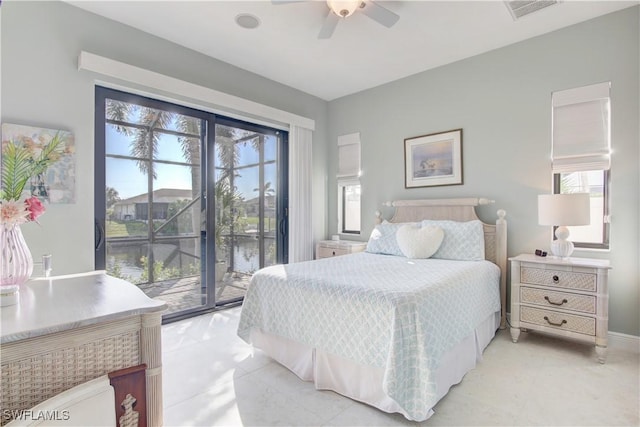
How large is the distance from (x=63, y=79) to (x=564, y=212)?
424 cm

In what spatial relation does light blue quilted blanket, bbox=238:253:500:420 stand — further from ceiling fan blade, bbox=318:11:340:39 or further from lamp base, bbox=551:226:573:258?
ceiling fan blade, bbox=318:11:340:39

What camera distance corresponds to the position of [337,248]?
14.0 ft

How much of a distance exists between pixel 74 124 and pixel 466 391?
3596 mm

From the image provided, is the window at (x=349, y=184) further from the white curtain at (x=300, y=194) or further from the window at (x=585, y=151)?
the window at (x=585, y=151)

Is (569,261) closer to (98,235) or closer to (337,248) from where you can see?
(337,248)

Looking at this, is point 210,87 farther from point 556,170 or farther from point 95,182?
point 556,170

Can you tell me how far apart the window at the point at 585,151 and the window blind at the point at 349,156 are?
7.55 feet

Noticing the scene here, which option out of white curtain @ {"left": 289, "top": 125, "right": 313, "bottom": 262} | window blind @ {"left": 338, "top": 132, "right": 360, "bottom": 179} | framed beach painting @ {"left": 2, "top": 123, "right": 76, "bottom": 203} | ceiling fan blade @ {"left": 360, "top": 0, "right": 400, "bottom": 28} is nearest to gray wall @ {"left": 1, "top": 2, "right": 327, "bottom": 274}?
framed beach painting @ {"left": 2, "top": 123, "right": 76, "bottom": 203}

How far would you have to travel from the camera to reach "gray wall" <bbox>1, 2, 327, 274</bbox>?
240cm

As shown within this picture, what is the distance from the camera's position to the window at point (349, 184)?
461 centimetres

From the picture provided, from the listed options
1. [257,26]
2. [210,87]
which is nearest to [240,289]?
[210,87]

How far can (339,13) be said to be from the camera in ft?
7.97

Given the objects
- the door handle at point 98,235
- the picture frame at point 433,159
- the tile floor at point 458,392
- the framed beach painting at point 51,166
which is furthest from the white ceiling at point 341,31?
the tile floor at point 458,392

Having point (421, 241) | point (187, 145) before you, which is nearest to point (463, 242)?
point (421, 241)
